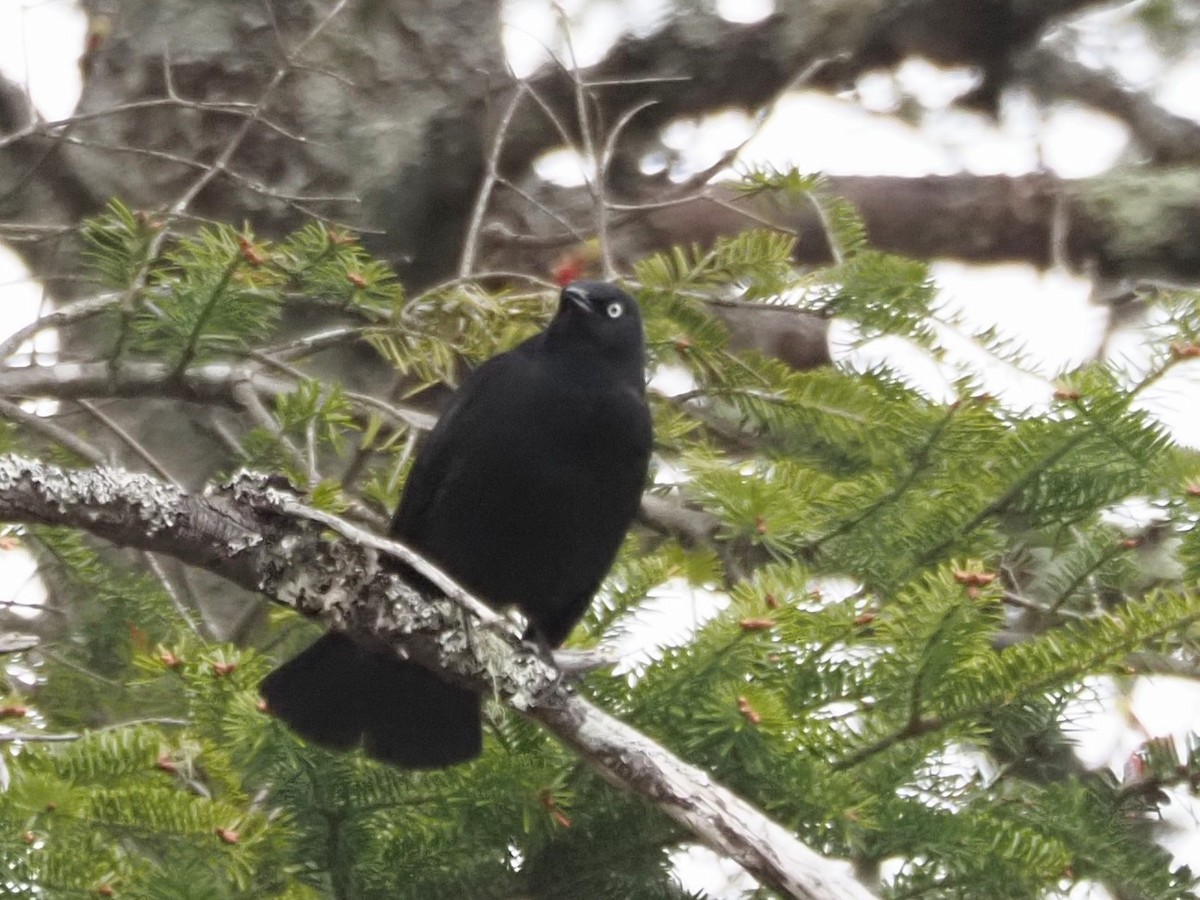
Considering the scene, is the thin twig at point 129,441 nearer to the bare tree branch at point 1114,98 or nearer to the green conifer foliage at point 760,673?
the green conifer foliage at point 760,673

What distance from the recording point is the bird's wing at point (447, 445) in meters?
3.07

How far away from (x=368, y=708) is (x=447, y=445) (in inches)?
31.0

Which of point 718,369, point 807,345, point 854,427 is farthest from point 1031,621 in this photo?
point 807,345

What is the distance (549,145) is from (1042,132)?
5.47 ft

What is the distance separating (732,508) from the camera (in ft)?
7.46

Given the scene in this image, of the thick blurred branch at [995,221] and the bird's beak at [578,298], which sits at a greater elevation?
the bird's beak at [578,298]

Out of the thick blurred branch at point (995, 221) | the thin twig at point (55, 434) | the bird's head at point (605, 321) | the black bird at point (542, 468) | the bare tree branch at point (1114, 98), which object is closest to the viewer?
the thin twig at point (55, 434)

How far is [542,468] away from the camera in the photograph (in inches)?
120

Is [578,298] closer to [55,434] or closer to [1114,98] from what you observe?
[55,434]

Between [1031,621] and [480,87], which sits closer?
[1031,621]

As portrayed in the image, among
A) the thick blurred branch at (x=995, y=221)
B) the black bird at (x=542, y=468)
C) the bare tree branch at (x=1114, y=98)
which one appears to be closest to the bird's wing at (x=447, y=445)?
the black bird at (x=542, y=468)

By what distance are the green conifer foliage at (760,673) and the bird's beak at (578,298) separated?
0.38m

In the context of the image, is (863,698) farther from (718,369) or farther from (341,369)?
(341,369)

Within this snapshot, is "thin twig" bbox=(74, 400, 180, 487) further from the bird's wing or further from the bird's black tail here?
the bird's black tail
